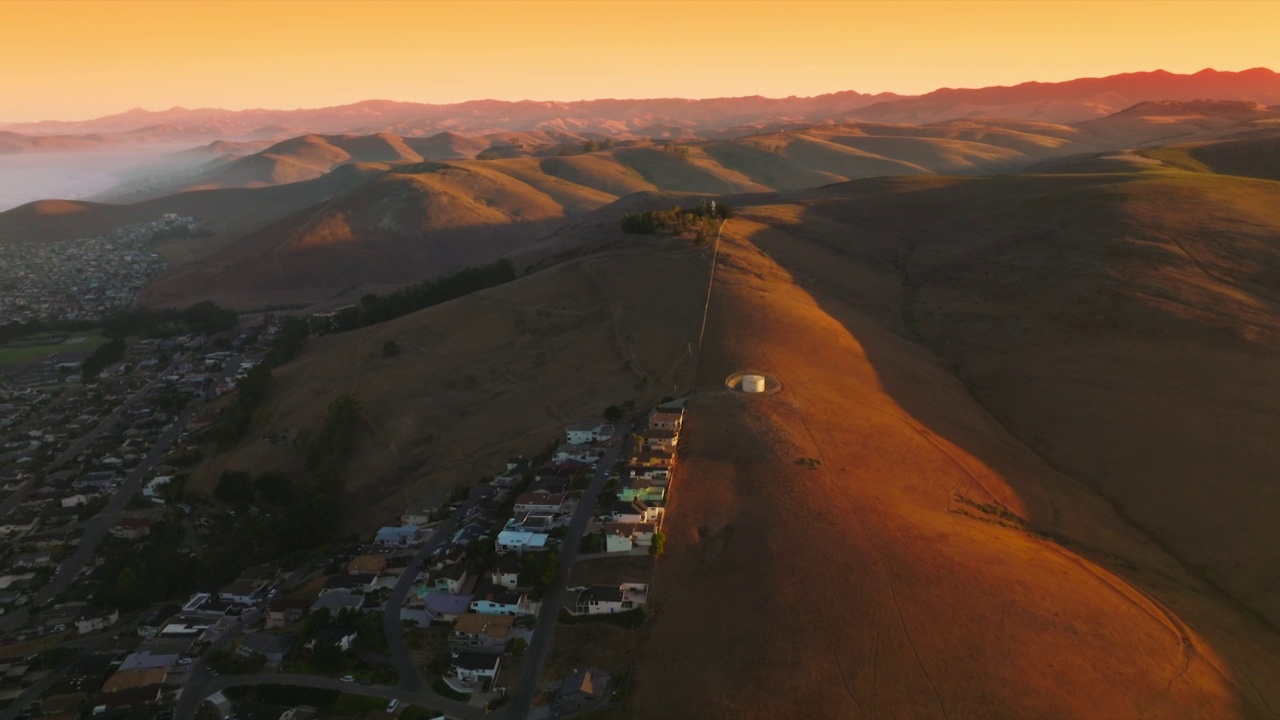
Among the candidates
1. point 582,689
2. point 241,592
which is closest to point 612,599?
point 582,689

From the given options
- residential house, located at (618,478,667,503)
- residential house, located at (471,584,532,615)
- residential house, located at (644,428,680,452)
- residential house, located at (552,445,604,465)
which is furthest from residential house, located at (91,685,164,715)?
residential house, located at (644,428,680,452)

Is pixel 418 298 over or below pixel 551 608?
over

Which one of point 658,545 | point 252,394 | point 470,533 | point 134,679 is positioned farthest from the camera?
point 252,394

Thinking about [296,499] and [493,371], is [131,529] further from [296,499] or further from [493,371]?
[493,371]

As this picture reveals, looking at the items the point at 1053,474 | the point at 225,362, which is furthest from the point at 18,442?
the point at 1053,474

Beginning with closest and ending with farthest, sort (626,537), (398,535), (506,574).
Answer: (506,574), (626,537), (398,535)

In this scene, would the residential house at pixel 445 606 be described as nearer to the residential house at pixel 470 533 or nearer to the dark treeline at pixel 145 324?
the residential house at pixel 470 533
